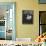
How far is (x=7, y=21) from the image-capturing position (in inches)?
216

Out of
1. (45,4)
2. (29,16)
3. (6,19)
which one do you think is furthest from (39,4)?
(6,19)

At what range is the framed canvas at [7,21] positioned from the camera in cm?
539

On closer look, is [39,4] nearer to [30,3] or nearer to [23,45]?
[30,3]

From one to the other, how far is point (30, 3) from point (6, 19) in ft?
→ 3.57

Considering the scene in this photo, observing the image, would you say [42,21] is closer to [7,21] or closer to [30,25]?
[30,25]

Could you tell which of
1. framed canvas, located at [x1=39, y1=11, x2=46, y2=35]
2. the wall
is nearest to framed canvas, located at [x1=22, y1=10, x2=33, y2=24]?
the wall

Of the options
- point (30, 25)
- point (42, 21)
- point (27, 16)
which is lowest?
point (30, 25)

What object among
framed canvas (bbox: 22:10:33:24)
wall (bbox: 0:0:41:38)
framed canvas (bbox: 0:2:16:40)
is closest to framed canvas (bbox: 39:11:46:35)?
wall (bbox: 0:0:41:38)

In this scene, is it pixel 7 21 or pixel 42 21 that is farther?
pixel 7 21

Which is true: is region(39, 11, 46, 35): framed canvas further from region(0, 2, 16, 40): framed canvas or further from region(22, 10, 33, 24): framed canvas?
region(0, 2, 16, 40): framed canvas

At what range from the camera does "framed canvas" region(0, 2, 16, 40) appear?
5395 mm

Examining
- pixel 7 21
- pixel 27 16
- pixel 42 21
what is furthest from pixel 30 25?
pixel 7 21

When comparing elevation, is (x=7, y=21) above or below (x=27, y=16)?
below

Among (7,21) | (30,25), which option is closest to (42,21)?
(30,25)
